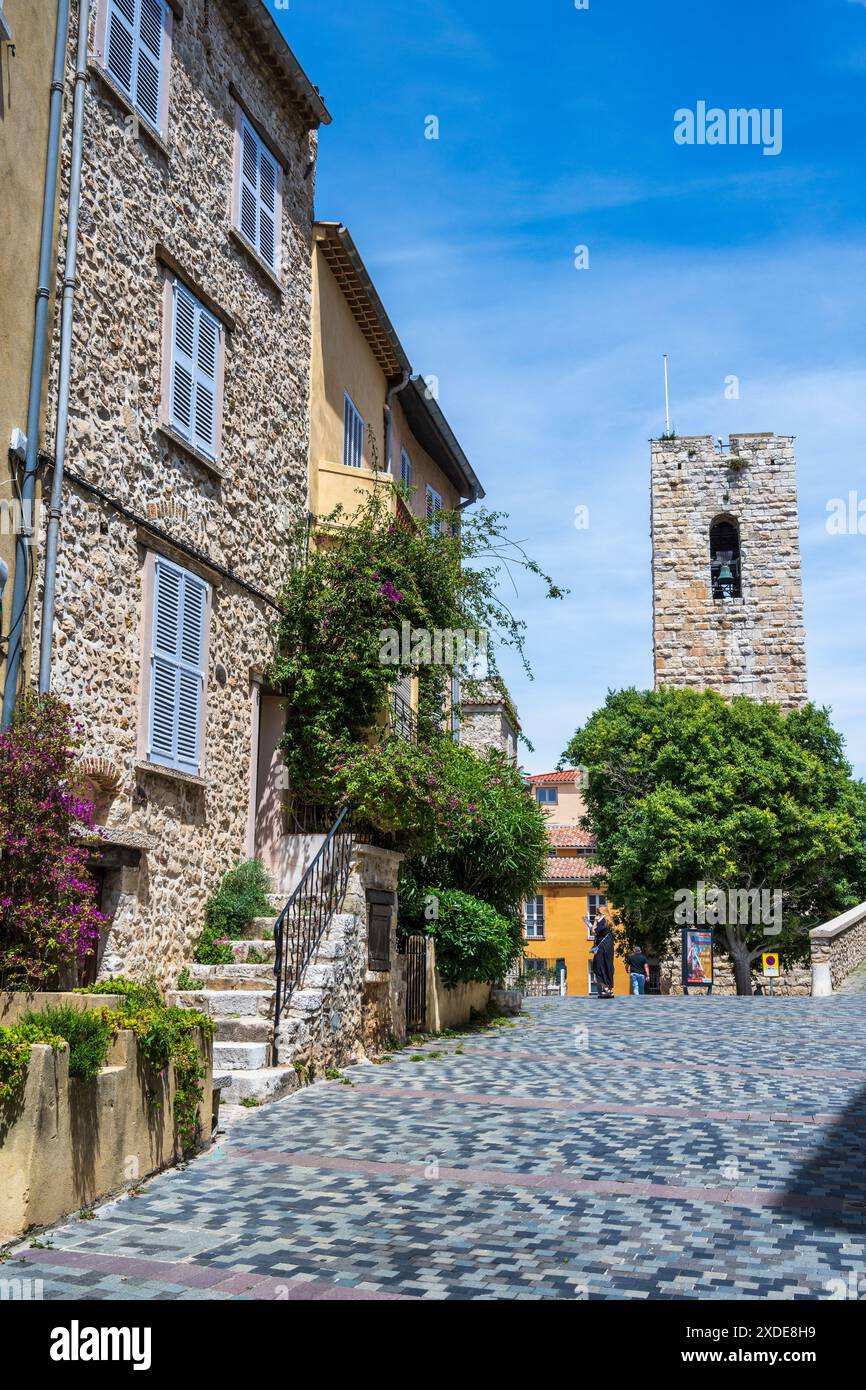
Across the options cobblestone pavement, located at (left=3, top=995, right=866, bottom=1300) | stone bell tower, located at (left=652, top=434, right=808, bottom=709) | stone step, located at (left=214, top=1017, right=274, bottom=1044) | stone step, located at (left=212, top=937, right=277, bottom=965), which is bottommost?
cobblestone pavement, located at (left=3, top=995, right=866, bottom=1300)

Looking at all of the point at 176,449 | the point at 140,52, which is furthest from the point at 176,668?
the point at 140,52

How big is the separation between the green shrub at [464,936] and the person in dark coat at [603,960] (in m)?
8.68

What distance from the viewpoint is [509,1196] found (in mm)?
6996

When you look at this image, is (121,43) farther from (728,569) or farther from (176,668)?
(728,569)

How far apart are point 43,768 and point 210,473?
5.30 m

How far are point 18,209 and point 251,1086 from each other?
7.02 m

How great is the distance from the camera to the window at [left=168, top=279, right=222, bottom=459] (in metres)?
12.1

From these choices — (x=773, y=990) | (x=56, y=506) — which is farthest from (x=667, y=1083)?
(x=773, y=990)

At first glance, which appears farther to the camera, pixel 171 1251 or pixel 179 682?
pixel 179 682

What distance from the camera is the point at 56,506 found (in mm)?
9789

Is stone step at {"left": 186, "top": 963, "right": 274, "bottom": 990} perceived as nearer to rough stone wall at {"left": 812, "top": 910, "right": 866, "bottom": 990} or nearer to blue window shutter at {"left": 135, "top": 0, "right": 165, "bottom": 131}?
blue window shutter at {"left": 135, "top": 0, "right": 165, "bottom": 131}

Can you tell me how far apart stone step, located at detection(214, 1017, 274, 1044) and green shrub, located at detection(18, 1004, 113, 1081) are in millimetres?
3774

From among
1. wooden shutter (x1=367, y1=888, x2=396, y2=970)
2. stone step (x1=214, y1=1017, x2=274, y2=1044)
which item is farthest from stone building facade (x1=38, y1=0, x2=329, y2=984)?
wooden shutter (x1=367, y1=888, x2=396, y2=970)

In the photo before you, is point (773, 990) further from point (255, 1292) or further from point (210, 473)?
point (255, 1292)
